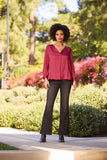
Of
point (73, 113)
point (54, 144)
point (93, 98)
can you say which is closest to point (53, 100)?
point (54, 144)

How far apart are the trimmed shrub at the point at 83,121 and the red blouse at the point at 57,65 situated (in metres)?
2.74

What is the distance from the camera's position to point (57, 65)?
7.36 meters

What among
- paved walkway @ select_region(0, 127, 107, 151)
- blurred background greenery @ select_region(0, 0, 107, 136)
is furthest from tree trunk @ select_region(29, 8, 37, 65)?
paved walkway @ select_region(0, 127, 107, 151)

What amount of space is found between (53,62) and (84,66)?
31.5 ft

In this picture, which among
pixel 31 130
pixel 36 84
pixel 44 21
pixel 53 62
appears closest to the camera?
pixel 53 62

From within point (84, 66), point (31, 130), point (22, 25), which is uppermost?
point (22, 25)

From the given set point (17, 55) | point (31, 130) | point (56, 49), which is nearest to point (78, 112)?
point (31, 130)

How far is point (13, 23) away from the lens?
3522 cm

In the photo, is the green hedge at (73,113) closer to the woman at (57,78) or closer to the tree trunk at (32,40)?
the woman at (57,78)

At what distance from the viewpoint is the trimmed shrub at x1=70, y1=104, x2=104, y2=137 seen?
9.91 m

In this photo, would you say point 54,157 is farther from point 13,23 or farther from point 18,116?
point 13,23

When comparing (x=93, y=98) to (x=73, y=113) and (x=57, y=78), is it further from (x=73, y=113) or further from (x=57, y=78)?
(x=57, y=78)

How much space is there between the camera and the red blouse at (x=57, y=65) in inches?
288

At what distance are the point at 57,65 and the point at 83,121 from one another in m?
2.99
